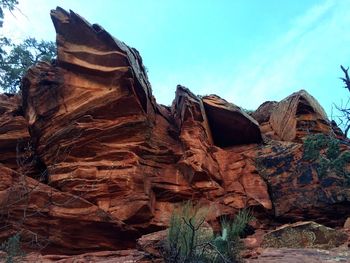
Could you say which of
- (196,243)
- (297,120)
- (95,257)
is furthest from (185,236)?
(297,120)

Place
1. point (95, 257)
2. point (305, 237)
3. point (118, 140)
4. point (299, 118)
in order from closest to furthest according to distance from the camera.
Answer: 1. point (95, 257)
2. point (305, 237)
3. point (118, 140)
4. point (299, 118)

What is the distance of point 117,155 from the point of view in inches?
399

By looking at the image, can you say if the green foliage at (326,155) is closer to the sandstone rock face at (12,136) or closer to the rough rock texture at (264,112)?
the rough rock texture at (264,112)

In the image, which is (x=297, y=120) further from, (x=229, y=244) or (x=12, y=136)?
(x=12, y=136)

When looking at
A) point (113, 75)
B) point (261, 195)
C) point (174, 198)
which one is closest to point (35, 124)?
point (113, 75)

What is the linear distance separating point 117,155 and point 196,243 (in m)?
4.15

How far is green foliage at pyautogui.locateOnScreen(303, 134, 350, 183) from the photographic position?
10.4m

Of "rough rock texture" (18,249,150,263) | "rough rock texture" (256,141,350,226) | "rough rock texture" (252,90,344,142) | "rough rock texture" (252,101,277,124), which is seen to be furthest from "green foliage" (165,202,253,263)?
"rough rock texture" (252,101,277,124)

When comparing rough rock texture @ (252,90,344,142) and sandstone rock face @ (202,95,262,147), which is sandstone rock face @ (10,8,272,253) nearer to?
sandstone rock face @ (202,95,262,147)

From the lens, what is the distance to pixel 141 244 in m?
7.05

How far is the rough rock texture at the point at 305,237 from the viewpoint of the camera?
790cm

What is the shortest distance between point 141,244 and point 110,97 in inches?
195

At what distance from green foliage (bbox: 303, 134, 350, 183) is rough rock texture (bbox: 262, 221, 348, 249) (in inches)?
99.0

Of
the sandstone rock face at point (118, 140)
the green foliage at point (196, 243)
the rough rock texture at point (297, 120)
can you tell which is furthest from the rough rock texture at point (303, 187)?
the green foliage at point (196, 243)
